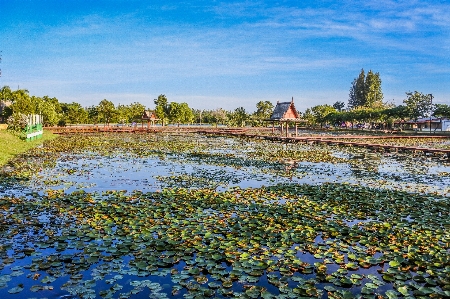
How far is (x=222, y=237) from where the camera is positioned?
6613 mm

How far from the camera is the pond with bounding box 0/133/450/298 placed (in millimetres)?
4816

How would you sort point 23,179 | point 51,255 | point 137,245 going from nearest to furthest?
1. point 51,255
2. point 137,245
3. point 23,179

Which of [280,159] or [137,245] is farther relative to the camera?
[280,159]

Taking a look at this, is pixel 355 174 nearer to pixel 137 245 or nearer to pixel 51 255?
pixel 137 245

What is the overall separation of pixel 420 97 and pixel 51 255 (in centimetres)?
6613

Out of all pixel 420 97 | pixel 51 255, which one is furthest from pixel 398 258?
pixel 420 97

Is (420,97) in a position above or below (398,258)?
above

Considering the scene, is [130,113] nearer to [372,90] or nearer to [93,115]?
[93,115]

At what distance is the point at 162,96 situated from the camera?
75.0 m

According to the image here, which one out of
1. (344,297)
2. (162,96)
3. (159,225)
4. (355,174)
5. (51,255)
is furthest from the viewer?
(162,96)

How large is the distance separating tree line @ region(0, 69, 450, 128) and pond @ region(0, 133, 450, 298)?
119 ft

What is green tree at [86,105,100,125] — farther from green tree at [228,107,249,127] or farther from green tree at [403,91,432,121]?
green tree at [403,91,432,121]

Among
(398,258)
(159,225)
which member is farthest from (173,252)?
(398,258)

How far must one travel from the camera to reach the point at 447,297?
4.47 m
